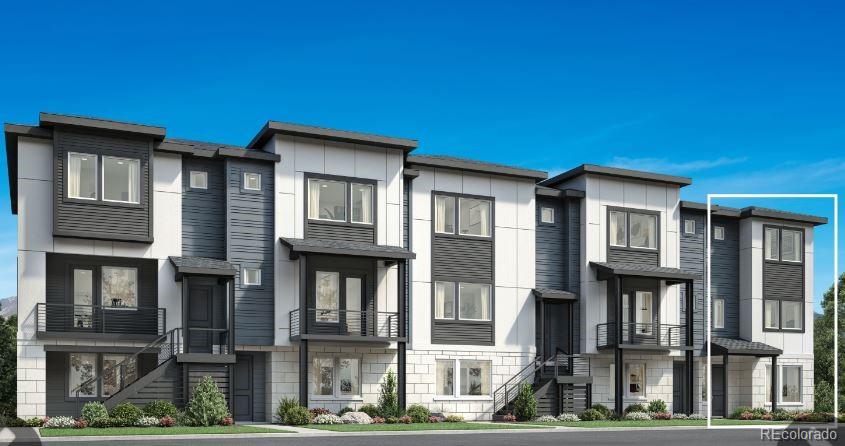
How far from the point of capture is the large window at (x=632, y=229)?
41031 millimetres

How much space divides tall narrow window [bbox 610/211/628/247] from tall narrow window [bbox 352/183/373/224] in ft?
36.3

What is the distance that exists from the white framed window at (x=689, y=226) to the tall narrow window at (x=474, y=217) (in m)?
10.1

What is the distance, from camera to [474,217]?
1503 inches

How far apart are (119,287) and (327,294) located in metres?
7.20

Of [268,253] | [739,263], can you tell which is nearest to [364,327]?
[268,253]

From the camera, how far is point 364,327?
35438mm

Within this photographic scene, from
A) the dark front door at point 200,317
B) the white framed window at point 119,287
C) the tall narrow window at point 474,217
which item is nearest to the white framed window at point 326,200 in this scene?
the dark front door at point 200,317

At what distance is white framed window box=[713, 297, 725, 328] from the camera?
4394 cm

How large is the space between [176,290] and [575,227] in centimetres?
A: 1662

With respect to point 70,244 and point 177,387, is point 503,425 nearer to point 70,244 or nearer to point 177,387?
point 177,387

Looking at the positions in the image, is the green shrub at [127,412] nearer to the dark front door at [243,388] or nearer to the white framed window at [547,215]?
the dark front door at [243,388]

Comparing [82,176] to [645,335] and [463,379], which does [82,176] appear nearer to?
[463,379]

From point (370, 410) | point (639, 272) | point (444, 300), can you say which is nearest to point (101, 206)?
point (370, 410)

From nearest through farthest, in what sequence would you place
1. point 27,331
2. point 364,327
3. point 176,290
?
point 27,331 < point 176,290 < point 364,327
